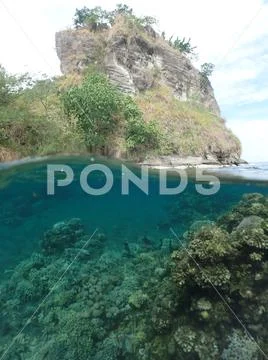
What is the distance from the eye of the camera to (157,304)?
8797 millimetres

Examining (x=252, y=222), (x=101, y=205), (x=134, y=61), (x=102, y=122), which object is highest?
(x=134, y=61)

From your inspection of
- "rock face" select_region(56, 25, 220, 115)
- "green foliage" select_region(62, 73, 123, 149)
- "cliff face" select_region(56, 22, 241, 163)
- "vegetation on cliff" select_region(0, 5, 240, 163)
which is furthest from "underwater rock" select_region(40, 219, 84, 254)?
"rock face" select_region(56, 25, 220, 115)

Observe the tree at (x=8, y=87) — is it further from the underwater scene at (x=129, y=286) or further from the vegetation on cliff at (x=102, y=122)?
the underwater scene at (x=129, y=286)

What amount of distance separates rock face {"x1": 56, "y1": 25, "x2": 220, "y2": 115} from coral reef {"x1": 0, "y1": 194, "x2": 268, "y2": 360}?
25.5 metres

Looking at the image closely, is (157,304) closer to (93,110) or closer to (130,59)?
(93,110)

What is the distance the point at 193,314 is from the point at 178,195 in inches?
559

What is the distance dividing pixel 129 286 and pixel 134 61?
3014 centimetres

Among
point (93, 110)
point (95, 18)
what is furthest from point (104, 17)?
point (93, 110)

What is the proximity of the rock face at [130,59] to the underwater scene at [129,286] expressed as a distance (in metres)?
18.5

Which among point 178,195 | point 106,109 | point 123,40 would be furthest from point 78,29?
point 178,195

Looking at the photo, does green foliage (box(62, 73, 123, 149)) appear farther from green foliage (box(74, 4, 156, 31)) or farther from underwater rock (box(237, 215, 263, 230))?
green foliage (box(74, 4, 156, 31))

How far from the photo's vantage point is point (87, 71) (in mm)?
35281

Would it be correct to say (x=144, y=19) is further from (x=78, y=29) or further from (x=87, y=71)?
(x=87, y=71)

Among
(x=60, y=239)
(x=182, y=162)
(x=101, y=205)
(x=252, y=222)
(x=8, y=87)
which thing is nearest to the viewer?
(x=252, y=222)
